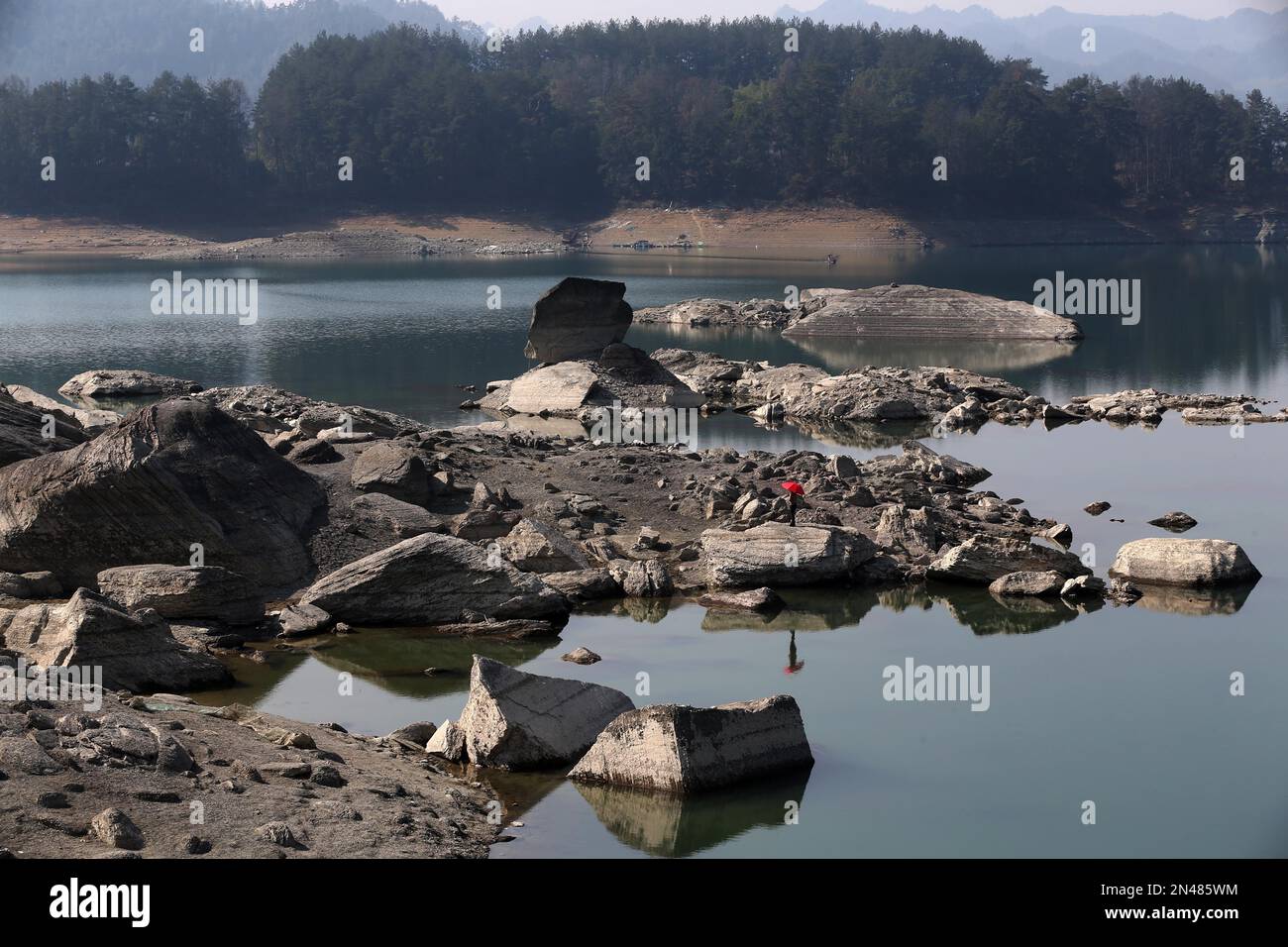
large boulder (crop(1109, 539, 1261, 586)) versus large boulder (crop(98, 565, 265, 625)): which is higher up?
large boulder (crop(98, 565, 265, 625))

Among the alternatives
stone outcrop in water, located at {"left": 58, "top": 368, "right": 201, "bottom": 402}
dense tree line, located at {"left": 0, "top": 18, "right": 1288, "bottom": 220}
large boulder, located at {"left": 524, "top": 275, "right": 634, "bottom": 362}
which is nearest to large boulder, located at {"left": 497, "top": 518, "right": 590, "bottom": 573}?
large boulder, located at {"left": 524, "top": 275, "right": 634, "bottom": 362}

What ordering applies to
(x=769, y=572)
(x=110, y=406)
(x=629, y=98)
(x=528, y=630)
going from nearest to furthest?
(x=528, y=630)
(x=769, y=572)
(x=110, y=406)
(x=629, y=98)

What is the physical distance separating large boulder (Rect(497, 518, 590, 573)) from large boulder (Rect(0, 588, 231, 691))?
522cm

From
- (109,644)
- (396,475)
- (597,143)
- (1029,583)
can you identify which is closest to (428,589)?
(396,475)

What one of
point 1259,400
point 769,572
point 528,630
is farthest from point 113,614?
point 1259,400

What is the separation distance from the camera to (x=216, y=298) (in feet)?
231

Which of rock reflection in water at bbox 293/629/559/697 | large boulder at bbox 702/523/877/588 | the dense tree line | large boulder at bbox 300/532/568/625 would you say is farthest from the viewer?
→ the dense tree line

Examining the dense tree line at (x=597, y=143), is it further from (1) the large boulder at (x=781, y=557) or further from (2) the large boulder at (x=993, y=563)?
(1) the large boulder at (x=781, y=557)

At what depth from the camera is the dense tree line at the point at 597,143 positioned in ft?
426

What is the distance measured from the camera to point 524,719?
13.9 m

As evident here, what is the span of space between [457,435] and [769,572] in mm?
9014

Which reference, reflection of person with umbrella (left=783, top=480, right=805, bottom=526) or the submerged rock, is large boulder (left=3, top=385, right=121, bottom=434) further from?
the submerged rock

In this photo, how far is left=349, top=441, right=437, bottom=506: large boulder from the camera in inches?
872
